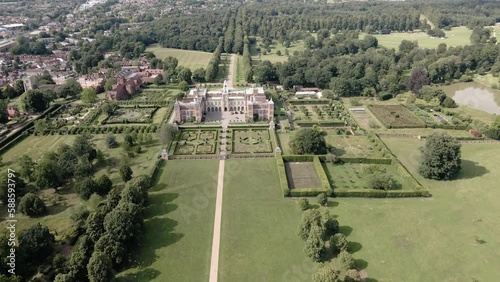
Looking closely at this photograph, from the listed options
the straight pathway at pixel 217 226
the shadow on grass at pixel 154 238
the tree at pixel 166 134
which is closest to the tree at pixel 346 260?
the straight pathway at pixel 217 226

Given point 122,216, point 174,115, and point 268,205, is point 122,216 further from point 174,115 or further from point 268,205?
point 174,115

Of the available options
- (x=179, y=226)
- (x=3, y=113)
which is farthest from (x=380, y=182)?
(x=3, y=113)

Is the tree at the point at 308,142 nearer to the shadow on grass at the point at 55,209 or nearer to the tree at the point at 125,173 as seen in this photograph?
the tree at the point at 125,173

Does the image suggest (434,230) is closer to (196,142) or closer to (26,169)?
(196,142)

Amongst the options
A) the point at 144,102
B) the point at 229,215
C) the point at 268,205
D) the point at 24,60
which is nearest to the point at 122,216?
the point at 229,215

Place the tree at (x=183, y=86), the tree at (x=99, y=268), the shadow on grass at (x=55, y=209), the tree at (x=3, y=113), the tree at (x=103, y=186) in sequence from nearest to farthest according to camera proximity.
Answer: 1. the tree at (x=99, y=268)
2. the shadow on grass at (x=55, y=209)
3. the tree at (x=103, y=186)
4. the tree at (x=3, y=113)
5. the tree at (x=183, y=86)

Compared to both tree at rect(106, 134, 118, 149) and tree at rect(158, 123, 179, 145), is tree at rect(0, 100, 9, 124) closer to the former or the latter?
tree at rect(106, 134, 118, 149)
